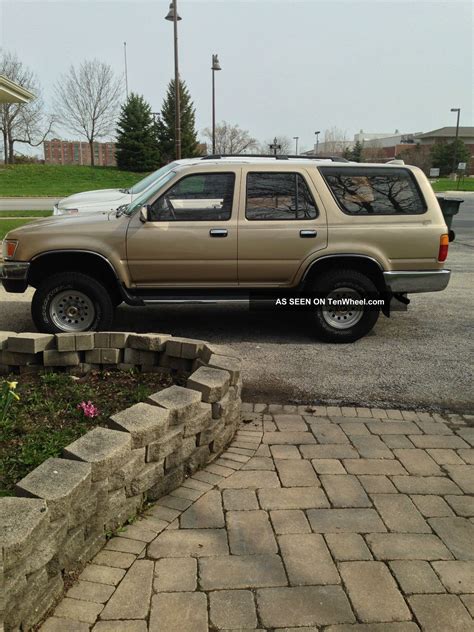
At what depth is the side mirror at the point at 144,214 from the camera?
5.72 meters

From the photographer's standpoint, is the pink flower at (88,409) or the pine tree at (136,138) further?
the pine tree at (136,138)

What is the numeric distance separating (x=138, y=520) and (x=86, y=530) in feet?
1.38

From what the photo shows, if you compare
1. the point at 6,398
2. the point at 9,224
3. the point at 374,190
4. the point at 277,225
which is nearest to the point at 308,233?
the point at 277,225

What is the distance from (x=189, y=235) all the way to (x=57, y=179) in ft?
132

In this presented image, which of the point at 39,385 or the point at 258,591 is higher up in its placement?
the point at 39,385

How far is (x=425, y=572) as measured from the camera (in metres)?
2.56

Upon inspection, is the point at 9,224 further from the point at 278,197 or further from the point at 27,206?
the point at 278,197

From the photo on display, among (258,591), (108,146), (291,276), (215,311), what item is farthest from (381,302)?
(108,146)

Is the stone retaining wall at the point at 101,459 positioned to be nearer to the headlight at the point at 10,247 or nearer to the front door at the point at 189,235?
the front door at the point at 189,235

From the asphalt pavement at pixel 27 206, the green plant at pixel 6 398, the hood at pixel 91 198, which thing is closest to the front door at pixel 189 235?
the green plant at pixel 6 398

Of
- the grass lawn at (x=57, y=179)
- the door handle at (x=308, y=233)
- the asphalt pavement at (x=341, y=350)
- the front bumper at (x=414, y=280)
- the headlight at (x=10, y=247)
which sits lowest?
the asphalt pavement at (x=341, y=350)

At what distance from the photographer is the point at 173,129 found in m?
48.0

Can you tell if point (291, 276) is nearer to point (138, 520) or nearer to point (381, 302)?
point (381, 302)

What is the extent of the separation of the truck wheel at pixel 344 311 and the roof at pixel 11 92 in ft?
33.0
